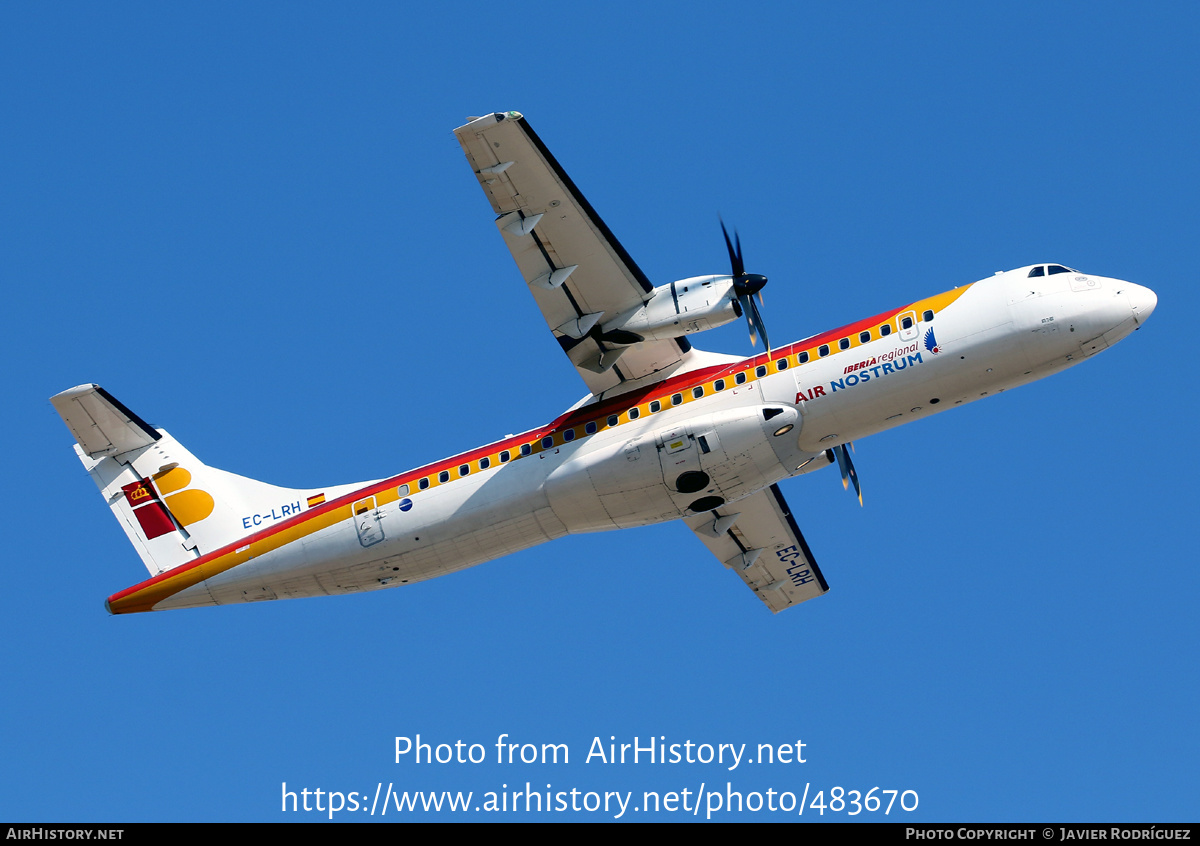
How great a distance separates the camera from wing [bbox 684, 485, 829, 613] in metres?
27.4

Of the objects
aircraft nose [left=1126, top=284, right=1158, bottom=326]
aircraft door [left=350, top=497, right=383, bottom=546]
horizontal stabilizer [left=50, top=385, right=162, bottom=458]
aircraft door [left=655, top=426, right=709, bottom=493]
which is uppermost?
aircraft nose [left=1126, top=284, right=1158, bottom=326]

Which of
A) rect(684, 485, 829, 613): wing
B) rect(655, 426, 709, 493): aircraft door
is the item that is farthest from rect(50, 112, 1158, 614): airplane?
rect(684, 485, 829, 613): wing

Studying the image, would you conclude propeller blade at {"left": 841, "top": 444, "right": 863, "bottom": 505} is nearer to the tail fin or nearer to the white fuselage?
the white fuselage

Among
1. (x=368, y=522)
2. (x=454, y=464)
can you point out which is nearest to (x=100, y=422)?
(x=368, y=522)

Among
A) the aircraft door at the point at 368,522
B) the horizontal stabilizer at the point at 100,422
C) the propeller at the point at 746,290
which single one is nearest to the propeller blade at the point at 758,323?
the propeller at the point at 746,290

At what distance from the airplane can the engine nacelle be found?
0.13 ft

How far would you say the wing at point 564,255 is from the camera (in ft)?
70.3

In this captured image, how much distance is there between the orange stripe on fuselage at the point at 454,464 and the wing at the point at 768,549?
3.76m

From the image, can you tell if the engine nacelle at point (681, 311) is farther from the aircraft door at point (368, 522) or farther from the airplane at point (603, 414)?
the aircraft door at point (368, 522)

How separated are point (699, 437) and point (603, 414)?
2.25 m

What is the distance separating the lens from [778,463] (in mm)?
23047

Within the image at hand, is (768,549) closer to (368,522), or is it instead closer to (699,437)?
(699,437)

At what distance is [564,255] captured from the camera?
22.7 metres
